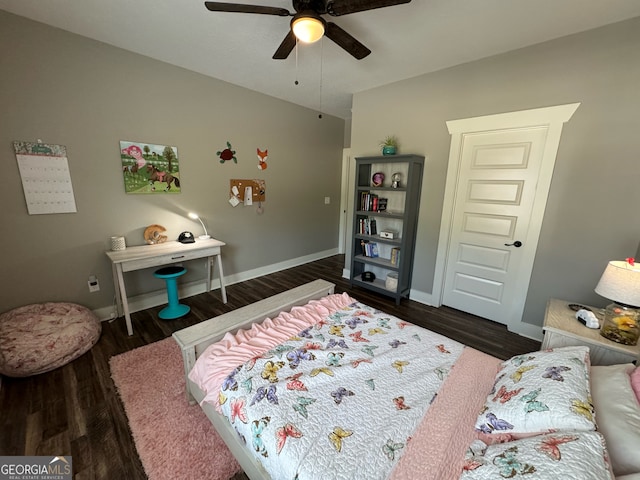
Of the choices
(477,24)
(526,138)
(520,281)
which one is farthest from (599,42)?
(520,281)

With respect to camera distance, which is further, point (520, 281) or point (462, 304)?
point (462, 304)

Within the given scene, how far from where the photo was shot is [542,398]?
0.93 metres

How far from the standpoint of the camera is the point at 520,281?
2.53m

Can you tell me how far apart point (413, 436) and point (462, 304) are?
238 cm

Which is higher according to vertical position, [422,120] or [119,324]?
[422,120]

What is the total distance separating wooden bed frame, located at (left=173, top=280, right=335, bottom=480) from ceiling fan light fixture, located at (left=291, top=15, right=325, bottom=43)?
1.78 metres

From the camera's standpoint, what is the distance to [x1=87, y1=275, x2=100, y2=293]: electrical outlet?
256cm

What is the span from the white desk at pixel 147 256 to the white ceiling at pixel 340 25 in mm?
1941

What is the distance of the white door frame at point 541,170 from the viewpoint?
2.20 meters

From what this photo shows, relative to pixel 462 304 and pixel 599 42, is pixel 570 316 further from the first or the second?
pixel 599 42

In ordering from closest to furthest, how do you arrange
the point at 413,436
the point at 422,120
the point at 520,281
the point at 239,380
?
1. the point at 413,436
2. the point at 239,380
3. the point at 520,281
4. the point at 422,120

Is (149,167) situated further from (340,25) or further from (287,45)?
(340,25)

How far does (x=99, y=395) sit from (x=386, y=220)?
322cm

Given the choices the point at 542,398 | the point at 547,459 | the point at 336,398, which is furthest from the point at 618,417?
the point at 336,398
